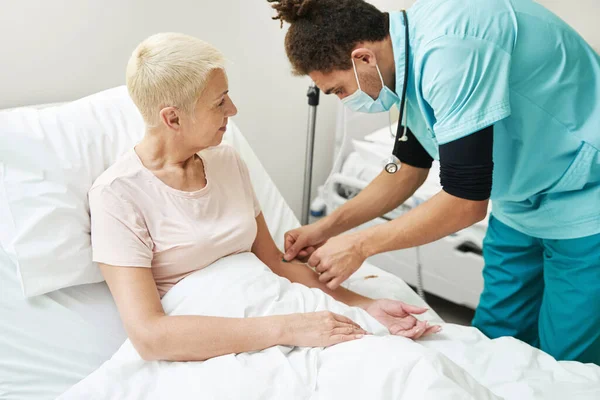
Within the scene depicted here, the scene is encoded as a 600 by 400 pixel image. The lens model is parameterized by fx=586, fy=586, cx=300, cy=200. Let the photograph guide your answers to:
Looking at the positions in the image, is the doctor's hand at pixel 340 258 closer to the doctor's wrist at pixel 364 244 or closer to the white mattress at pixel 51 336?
the doctor's wrist at pixel 364 244

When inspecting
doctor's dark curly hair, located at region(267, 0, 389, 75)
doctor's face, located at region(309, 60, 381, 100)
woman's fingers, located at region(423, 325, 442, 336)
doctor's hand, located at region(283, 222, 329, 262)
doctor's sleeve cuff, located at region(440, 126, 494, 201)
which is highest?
doctor's dark curly hair, located at region(267, 0, 389, 75)

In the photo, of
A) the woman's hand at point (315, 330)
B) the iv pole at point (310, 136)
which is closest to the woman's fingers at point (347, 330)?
the woman's hand at point (315, 330)

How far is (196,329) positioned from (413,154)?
0.81 metres

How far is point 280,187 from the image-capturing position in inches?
108

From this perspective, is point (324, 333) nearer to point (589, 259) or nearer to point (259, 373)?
point (259, 373)

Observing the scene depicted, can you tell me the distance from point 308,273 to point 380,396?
64cm

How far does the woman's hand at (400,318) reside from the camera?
4.83ft

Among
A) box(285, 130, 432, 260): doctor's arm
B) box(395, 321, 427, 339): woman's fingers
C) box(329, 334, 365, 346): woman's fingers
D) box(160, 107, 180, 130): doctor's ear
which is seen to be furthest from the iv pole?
box(329, 334, 365, 346): woman's fingers

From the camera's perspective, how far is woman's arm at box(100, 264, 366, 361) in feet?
4.10

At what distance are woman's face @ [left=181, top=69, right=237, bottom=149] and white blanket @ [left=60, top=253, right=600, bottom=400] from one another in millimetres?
318

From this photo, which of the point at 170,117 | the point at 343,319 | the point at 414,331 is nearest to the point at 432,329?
the point at 414,331

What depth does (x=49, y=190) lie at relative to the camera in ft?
4.69

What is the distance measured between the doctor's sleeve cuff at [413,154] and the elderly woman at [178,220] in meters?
0.42

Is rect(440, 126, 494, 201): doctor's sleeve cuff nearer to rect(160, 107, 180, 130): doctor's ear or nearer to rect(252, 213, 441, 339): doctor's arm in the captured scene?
rect(252, 213, 441, 339): doctor's arm
